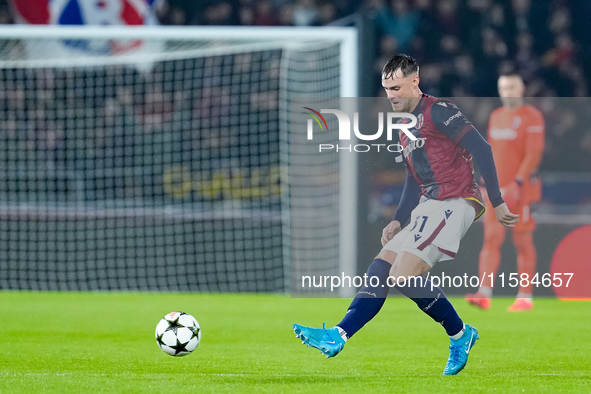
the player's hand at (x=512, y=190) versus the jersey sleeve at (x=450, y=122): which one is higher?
the jersey sleeve at (x=450, y=122)

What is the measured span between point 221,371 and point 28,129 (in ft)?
26.0

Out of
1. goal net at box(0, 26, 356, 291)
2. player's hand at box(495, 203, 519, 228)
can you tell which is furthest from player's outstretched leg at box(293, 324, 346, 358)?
goal net at box(0, 26, 356, 291)

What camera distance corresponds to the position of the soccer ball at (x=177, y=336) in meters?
4.55

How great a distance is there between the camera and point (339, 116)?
179 inches

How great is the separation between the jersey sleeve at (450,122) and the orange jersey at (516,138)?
333cm

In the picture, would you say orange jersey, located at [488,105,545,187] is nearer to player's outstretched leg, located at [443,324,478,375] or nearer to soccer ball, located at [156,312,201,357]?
player's outstretched leg, located at [443,324,478,375]

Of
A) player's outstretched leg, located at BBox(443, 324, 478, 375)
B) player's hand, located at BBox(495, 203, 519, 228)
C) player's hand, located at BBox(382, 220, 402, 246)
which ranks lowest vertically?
player's outstretched leg, located at BBox(443, 324, 478, 375)

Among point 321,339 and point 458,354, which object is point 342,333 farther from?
point 458,354

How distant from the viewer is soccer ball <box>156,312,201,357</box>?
4551 millimetres

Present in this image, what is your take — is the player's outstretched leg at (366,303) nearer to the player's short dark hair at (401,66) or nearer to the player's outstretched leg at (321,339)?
the player's outstretched leg at (321,339)

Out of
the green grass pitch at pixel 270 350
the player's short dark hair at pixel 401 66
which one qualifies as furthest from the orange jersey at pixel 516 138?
the player's short dark hair at pixel 401 66

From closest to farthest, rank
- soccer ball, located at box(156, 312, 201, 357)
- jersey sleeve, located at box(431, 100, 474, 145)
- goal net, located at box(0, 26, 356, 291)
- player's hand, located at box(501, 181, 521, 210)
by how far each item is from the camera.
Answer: jersey sleeve, located at box(431, 100, 474, 145) → soccer ball, located at box(156, 312, 201, 357) → player's hand, located at box(501, 181, 521, 210) → goal net, located at box(0, 26, 356, 291)

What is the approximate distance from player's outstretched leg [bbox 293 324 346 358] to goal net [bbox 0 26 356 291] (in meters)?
4.35

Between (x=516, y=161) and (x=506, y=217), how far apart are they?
3506 millimetres
